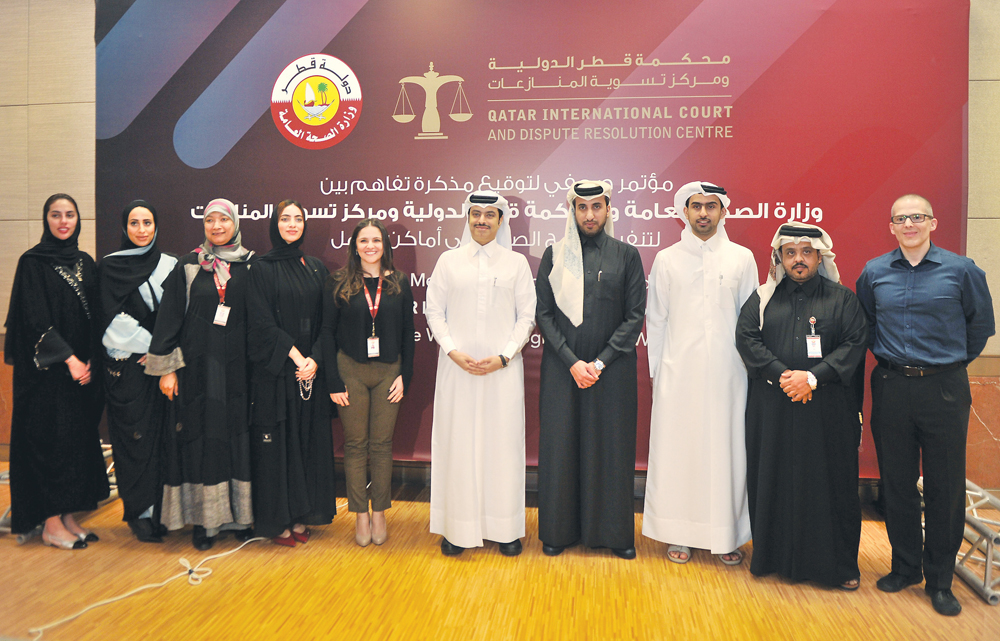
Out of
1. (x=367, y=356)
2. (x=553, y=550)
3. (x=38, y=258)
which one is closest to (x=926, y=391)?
(x=553, y=550)

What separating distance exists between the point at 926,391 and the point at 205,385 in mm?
3342

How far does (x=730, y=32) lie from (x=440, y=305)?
2.44 m

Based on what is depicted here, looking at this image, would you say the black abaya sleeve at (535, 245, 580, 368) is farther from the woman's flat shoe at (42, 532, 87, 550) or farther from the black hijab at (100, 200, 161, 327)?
the woman's flat shoe at (42, 532, 87, 550)

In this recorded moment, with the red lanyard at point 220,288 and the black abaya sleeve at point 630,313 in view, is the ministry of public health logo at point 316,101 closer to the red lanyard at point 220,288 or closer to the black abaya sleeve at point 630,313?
the red lanyard at point 220,288

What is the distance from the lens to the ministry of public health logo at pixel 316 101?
366cm

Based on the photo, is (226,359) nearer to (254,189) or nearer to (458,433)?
(458,433)

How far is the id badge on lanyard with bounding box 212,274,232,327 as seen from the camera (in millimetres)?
2775

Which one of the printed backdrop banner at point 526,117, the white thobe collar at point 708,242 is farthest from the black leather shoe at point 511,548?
the white thobe collar at point 708,242

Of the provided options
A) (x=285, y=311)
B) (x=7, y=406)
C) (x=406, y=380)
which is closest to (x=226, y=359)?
(x=285, y=311)

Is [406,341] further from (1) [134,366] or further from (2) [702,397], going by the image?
(2) [702,397]

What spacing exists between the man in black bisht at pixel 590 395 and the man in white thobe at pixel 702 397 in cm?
17

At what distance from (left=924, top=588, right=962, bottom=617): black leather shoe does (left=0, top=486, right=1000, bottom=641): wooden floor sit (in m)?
0.03

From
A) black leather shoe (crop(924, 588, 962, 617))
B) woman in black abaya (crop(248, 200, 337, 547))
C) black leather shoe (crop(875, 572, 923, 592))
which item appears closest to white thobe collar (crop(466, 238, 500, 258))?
woman in black abaya (crop(248, 200, 337, 547))

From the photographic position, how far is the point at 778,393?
8.24 ft
